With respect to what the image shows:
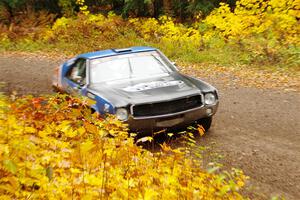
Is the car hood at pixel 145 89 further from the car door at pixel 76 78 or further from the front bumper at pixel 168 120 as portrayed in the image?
the car door at pixel 76 78

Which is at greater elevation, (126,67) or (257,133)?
(126,67)

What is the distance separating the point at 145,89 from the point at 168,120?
2.18 feet

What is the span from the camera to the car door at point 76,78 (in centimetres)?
762

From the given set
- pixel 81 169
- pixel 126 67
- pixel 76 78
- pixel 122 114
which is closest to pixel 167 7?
pixel 76 78

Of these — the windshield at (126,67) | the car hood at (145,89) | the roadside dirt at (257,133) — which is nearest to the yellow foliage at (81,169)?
the car hood at (145,89)

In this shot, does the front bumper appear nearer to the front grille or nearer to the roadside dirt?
the front grille

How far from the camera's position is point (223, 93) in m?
10.6

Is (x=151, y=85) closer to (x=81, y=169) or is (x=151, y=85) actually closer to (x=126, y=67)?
(x=126, y=67)

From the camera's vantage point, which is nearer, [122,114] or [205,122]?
[122,114]

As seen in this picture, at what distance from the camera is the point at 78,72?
821 centimetres

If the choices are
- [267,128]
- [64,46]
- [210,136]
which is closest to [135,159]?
[210,136]

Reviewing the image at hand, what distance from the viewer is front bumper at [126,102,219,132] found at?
251 inches

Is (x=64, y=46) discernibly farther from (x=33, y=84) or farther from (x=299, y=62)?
(x=299, y=62)

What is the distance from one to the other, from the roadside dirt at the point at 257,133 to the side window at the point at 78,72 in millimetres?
2526
